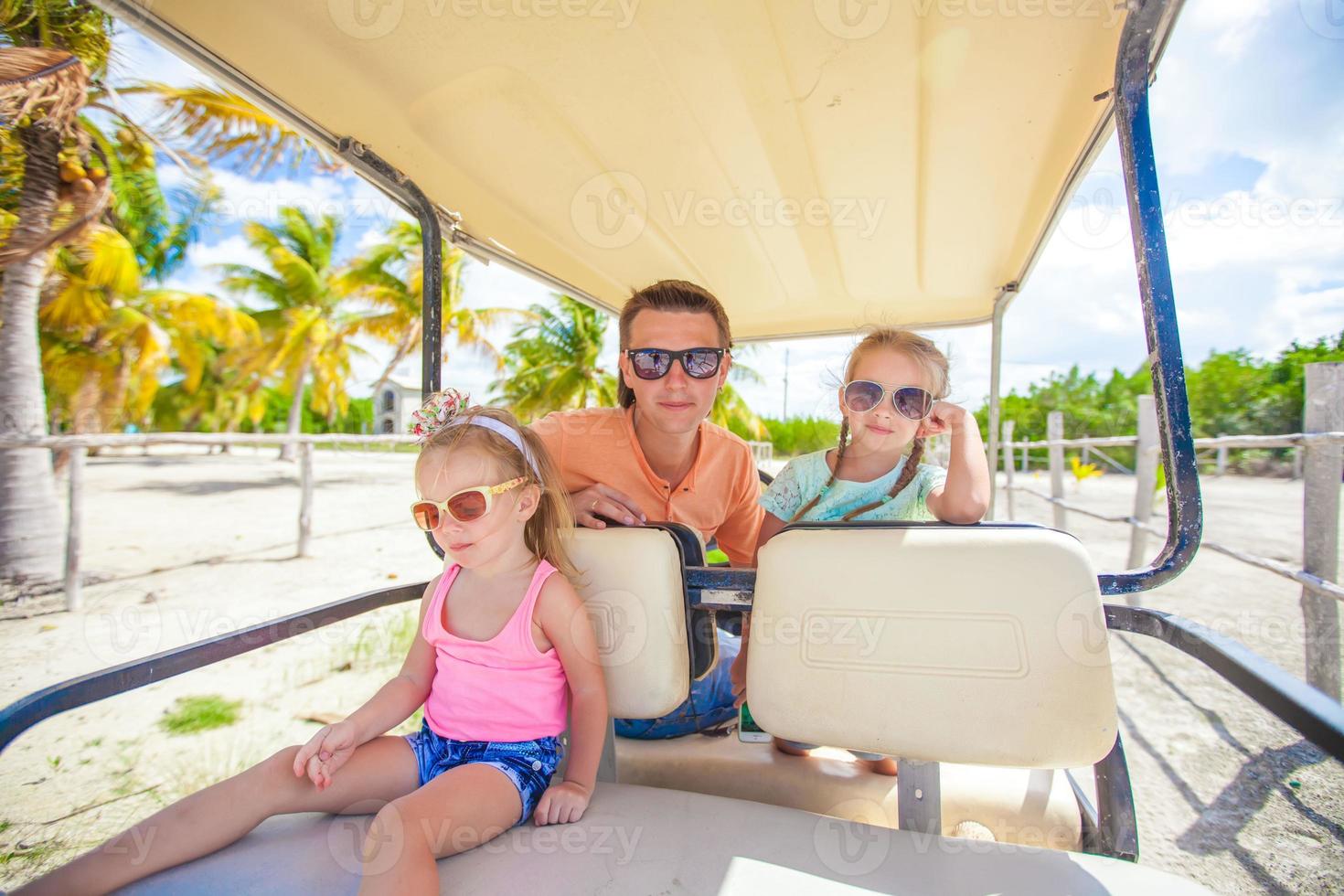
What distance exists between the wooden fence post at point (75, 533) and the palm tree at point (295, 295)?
14.9 metres

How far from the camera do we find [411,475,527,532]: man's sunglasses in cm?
139

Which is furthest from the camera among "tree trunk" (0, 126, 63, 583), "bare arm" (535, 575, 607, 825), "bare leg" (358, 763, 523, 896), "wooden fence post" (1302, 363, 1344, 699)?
"tree trunk" (0, 126, 63, 583)

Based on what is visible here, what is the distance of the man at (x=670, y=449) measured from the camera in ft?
6.01

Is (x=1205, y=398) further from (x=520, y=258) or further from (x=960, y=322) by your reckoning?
(x=520, y=258)

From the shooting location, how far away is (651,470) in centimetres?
207

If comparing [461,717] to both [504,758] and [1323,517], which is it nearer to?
[504,758]

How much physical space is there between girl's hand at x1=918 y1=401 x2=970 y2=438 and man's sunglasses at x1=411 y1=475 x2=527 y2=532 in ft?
3.61

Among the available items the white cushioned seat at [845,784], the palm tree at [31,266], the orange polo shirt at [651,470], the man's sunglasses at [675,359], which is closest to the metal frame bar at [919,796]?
the white cushioned seat at [845,784]

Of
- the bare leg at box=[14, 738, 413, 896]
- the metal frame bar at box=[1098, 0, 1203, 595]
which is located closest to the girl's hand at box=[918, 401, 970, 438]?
the metal frame bar at box=[1098, 0, 1203, 595]

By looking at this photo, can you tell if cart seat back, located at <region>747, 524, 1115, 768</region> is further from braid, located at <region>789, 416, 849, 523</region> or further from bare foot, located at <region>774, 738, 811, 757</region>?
braid, located at <region>789, 416, 849, 523</region>

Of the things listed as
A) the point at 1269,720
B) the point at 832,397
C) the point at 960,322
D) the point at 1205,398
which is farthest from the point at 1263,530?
the point at 1205,398

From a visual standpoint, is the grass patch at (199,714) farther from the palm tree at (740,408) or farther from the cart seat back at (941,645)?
the palm tree at (740,408)

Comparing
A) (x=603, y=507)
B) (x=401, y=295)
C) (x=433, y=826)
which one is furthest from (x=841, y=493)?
(x=401, y=295)

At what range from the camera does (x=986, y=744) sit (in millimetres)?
1124
